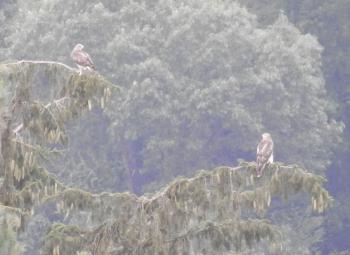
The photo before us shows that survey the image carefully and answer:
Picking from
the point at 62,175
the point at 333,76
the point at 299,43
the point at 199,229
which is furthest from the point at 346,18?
the point at 199,229

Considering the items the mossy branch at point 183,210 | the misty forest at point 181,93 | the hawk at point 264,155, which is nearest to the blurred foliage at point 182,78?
the misty forest at point 181,93

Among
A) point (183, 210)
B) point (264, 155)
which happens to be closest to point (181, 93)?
point (264, 155)

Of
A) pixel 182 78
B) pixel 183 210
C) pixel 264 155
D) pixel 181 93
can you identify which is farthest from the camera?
pixel 182 78

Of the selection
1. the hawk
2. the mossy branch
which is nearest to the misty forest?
the hawk

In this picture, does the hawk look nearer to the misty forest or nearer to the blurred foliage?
the misty forest

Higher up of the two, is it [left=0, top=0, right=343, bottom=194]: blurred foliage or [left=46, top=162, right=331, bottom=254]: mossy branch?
[left=0, top=0, right=343, bottom=194]: blurred foliage

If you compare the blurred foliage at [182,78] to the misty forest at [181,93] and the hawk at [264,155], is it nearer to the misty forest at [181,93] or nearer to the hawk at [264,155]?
the misty forest at [181,93]

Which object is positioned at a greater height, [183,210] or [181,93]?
[181,93]

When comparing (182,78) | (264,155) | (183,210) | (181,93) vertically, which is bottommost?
(183,210)

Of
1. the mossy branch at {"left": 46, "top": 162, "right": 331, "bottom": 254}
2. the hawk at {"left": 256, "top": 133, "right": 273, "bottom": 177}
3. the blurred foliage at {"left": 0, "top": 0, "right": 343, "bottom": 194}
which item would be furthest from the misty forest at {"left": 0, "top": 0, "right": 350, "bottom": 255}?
the mossy branch at {"left": 46, "top": 162, "right": 331, "bottom": 254}

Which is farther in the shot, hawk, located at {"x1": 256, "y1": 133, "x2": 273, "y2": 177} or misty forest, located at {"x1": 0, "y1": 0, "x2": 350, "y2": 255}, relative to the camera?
misty forest, located at {"x1": 0, "y1": 0, "x2": 350, "y2": 255}

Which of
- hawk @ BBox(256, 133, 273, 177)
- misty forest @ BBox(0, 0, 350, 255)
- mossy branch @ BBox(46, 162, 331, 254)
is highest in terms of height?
misty forest @ BBox(0, 0, 350, 255)

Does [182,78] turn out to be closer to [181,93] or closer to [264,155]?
[181,93]

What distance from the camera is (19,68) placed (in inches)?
599
